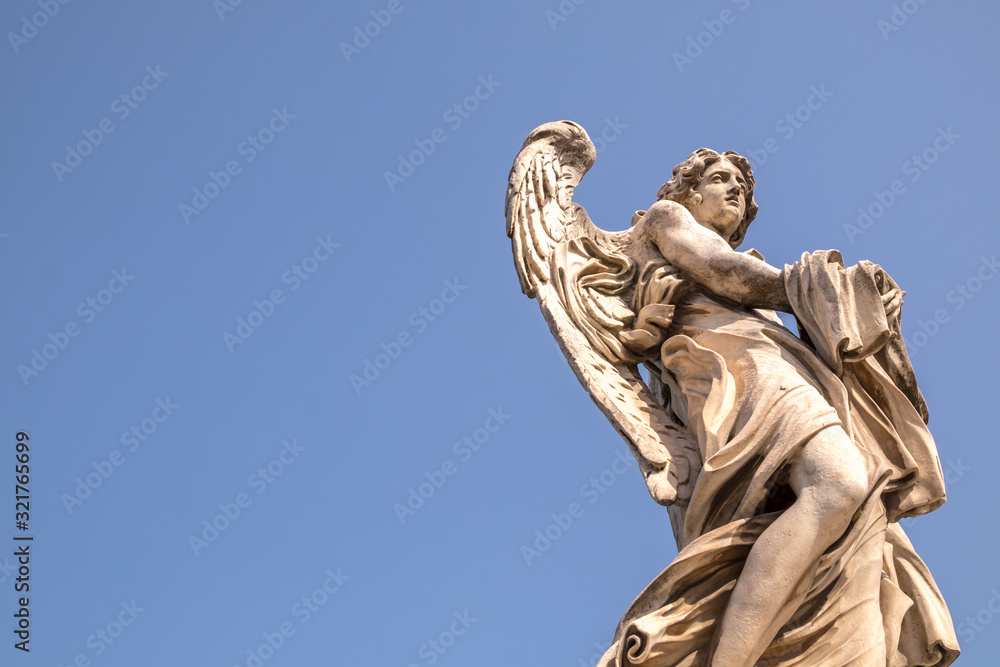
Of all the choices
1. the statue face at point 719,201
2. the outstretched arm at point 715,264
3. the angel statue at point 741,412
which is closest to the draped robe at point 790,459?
the angel statue at point 741,412

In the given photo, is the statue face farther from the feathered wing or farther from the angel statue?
the feathered wing

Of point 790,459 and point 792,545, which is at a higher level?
point 790,459

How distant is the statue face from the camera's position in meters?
7.85

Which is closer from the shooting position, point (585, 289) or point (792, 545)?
point (792, 545)

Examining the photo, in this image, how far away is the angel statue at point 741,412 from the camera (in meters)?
6.18

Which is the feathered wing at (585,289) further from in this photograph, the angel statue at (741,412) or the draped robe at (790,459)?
the draped robe at (790,459)

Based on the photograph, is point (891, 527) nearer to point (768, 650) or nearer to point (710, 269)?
point (768, 650)

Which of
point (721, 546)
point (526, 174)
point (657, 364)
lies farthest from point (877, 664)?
point (526, 174)

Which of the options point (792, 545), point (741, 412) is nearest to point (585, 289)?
point (741, 412)

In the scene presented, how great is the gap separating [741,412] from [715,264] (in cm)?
104

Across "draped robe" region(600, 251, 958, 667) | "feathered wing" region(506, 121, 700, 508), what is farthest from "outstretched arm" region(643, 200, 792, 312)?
"feathered wing" region(506, 121, 700, 508)

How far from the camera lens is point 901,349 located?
7.02 m

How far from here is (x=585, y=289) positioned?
24.9 feet

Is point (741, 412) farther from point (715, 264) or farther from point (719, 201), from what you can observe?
point (719, 201)
